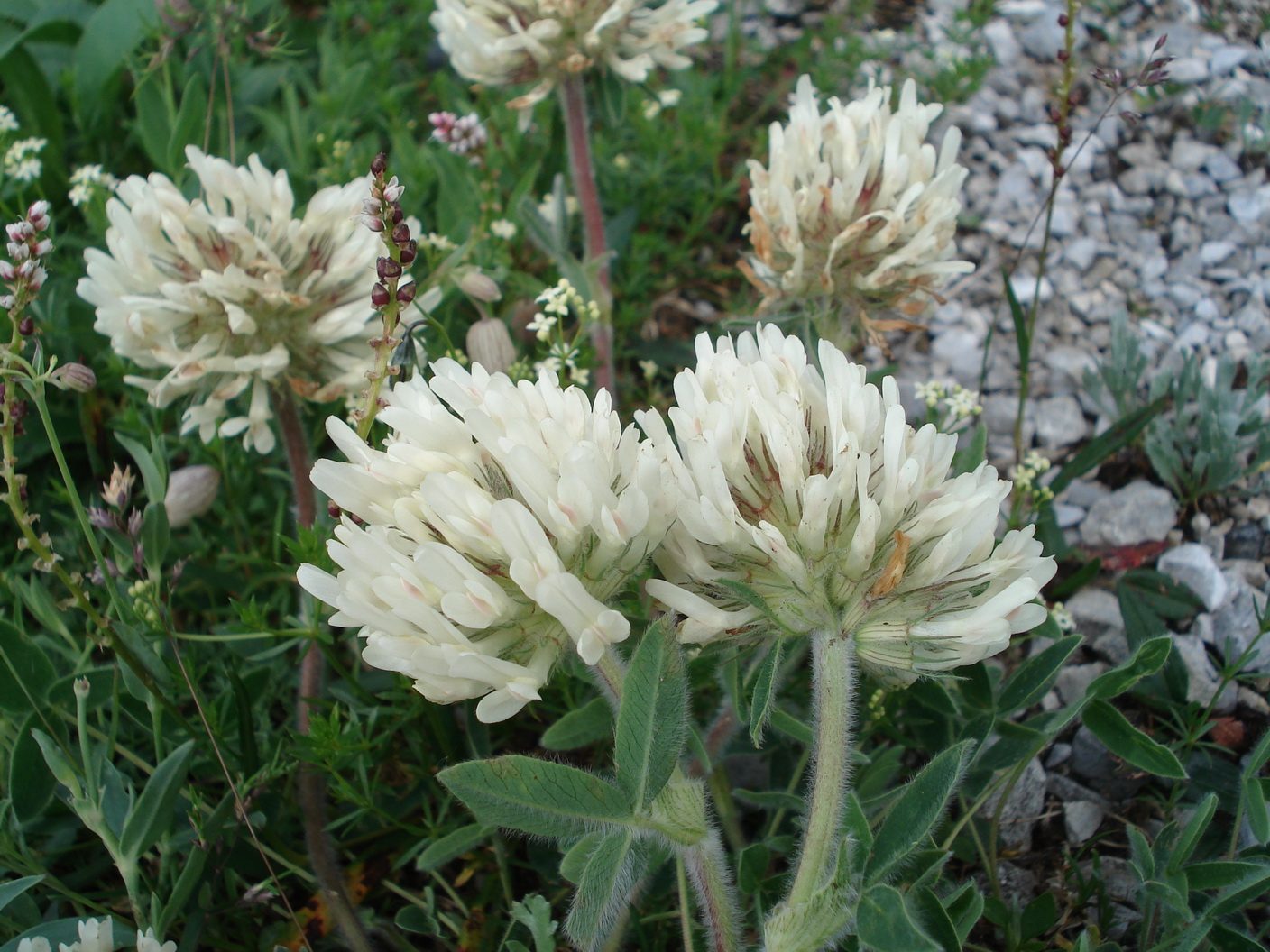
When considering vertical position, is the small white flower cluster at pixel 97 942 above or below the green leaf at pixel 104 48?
below

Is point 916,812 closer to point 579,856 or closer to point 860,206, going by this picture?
point 579,856

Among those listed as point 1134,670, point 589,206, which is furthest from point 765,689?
point 589,206

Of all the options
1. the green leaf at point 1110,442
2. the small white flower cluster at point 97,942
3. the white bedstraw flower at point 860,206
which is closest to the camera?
the small white flower cluster at point 97,942

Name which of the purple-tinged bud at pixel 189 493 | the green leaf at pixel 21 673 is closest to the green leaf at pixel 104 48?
the purple-tinged bud at pixel 189 493

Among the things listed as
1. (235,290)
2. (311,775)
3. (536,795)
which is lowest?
(311,775)

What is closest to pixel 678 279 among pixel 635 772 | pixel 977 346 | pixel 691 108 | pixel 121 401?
pixel 691 108

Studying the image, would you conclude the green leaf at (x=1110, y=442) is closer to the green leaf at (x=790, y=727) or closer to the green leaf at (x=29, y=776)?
the green leaf at (x=790, y=727)
